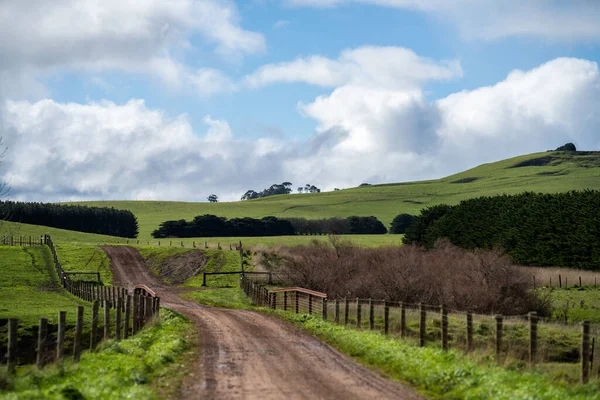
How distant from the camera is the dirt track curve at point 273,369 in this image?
15006 mm

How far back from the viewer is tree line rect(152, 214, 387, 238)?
5354 inches

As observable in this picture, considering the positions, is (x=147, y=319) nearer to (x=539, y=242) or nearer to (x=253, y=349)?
(x=253, y=349)

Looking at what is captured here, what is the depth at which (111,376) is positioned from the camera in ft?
52.3

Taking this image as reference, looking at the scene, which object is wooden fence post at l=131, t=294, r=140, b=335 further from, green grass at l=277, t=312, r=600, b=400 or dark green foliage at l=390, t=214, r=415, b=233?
dark green foliage at l=390, t=214, r=415, b=233

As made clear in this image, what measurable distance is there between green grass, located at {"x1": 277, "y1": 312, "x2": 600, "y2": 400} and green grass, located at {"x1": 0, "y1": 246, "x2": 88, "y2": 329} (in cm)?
2074

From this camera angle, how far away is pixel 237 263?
73.0m

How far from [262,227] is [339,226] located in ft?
58.7

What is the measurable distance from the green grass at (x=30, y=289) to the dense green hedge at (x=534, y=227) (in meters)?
40.5

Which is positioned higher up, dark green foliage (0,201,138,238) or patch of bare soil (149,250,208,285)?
dark green foliage (0,201,138,238)

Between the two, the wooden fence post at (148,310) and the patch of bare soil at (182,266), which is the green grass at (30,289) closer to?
the wooden fence post at (148,310)

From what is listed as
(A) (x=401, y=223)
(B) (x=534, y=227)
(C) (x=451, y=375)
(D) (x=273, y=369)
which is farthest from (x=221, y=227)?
(C) (x=451, y=375)

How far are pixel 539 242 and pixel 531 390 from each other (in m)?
56.5

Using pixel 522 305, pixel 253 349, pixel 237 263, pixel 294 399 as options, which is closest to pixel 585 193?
pixel 522 305

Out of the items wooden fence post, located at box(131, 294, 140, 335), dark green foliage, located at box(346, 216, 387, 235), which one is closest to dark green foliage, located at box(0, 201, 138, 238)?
dark green foliage, located at box(346, 216, 387, 235)
